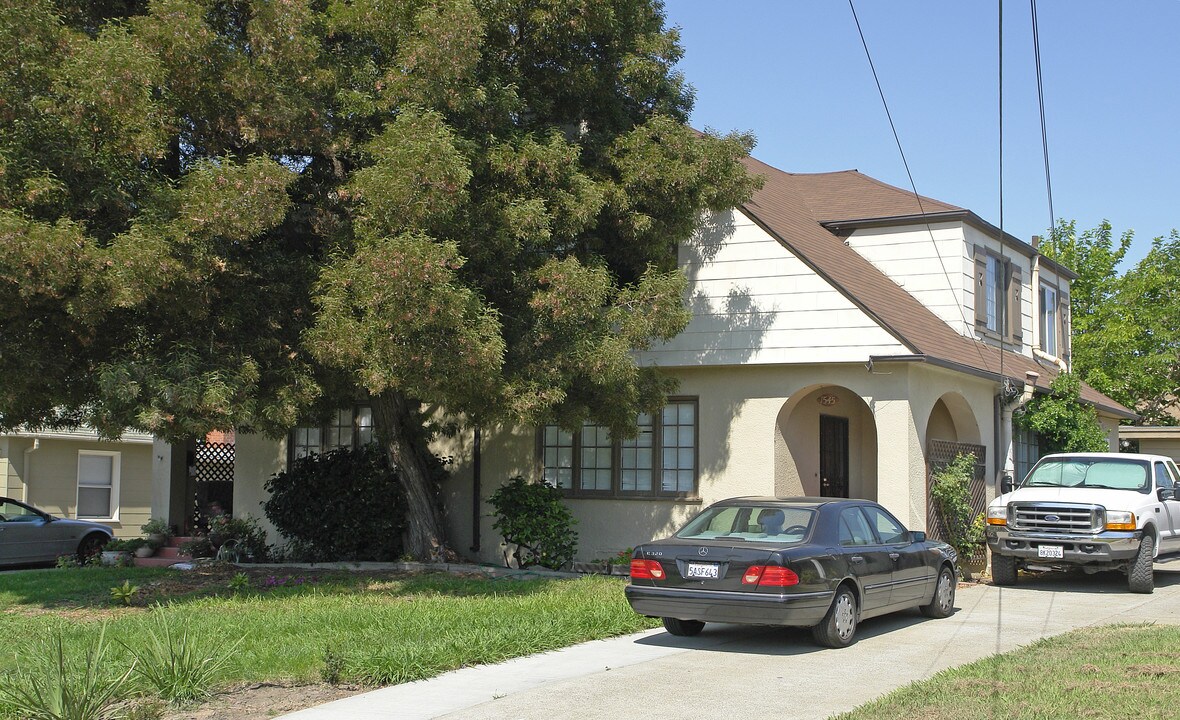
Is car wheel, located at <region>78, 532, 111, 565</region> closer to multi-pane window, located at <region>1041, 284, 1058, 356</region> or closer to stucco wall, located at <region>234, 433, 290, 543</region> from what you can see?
stucco wall, located at <region>234, 433, 290, 543</region>

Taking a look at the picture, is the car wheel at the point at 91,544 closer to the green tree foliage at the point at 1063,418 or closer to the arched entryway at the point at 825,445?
the arched entryway at the point at 825,445

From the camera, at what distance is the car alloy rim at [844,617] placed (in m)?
10.4

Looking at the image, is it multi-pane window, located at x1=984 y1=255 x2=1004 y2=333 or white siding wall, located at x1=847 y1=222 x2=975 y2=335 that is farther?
multi-pane window, located at x1=984 y1=255 x2=1004 y2=333

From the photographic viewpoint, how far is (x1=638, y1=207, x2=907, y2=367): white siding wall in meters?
16.3

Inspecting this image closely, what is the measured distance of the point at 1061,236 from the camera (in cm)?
3762

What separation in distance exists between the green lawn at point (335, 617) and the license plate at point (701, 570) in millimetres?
1311

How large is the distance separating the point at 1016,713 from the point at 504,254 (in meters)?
8.09

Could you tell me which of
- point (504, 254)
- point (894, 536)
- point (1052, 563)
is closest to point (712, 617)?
point (894, 536)

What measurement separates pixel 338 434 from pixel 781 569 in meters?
11.6

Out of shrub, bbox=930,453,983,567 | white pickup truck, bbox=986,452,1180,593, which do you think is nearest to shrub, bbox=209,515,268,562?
shrub, bbox=930,453,983,567

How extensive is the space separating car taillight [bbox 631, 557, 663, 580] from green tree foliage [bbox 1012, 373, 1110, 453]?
36.5 feet

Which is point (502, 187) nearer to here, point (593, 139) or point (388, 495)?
point (593, 139)

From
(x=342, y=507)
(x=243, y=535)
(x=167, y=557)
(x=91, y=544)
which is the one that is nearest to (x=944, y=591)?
(x=342, y=507)

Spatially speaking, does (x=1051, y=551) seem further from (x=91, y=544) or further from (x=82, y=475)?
(x=82, y=475)
